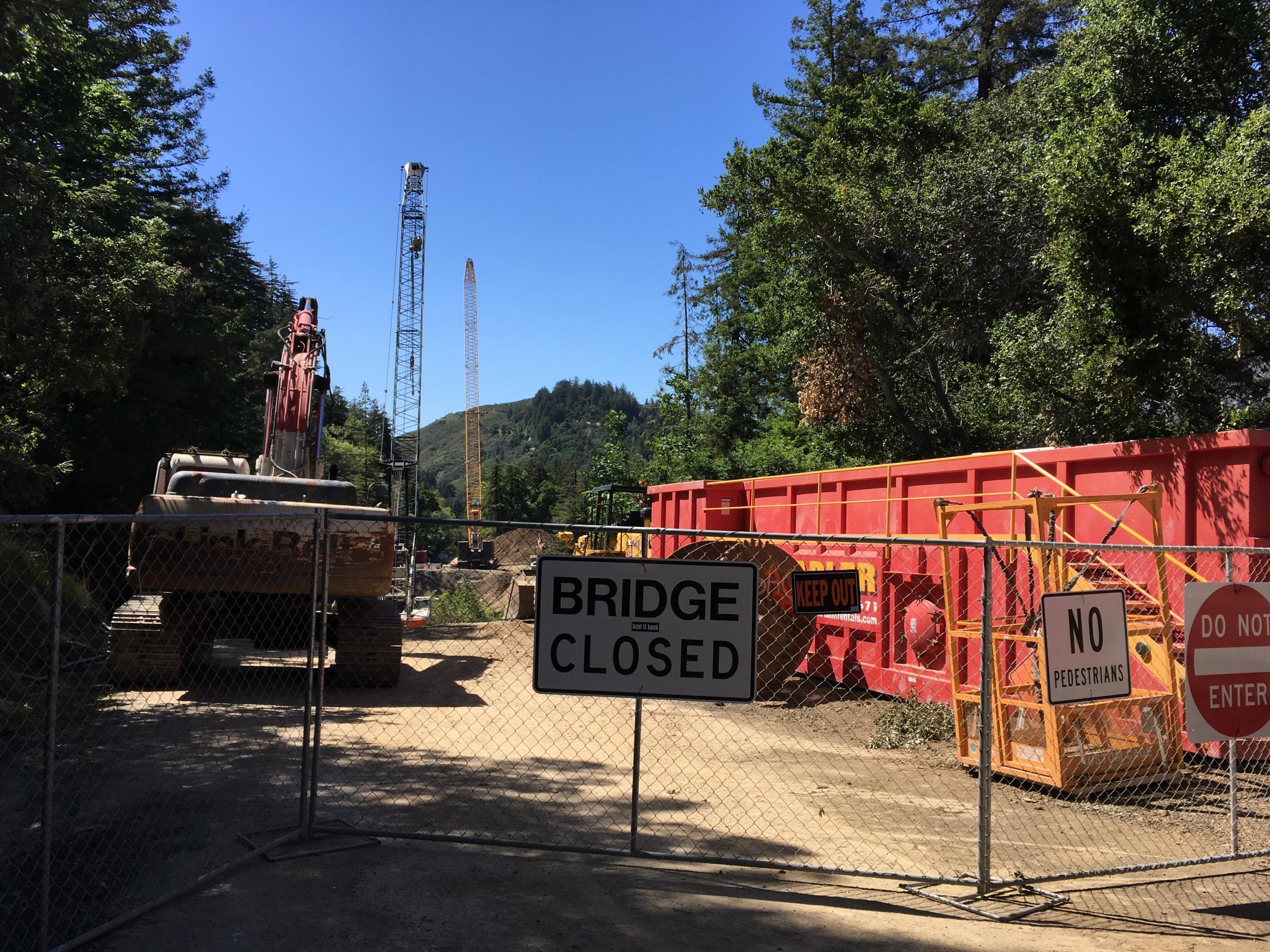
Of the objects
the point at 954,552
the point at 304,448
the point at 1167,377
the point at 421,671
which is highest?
the point at 1167,377

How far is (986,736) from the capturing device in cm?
530

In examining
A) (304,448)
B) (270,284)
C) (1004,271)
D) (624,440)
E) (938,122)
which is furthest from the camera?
(270,284)

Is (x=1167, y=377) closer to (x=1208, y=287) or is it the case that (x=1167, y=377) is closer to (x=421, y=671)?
(x=1208, y=287)

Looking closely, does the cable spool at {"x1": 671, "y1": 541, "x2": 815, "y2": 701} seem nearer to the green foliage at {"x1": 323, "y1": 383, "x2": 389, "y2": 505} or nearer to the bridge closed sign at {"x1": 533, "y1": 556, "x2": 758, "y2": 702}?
the bridge closed sign at {"x1": 533, "y1": 556, "x2": 758, "y2": 702}

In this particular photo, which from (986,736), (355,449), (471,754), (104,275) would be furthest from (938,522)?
(355,449)

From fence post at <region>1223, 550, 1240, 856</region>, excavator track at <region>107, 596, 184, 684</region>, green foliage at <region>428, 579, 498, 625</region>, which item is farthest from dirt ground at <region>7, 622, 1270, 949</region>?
green foliage at <region>428, 579, 498, 625</region>

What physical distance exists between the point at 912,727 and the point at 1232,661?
4123 mm

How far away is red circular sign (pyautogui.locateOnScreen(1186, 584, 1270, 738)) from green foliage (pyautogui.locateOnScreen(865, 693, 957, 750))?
3.58m

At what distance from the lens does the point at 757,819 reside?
6.78 metres

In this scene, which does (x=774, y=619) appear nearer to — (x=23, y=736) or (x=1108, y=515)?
(x=1108, y=515)

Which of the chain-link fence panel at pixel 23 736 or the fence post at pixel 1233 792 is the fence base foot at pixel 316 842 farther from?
the fence post at pixel 1233 792

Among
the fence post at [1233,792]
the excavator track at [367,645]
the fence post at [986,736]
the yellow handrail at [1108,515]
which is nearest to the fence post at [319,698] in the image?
the fence post at [986,736]

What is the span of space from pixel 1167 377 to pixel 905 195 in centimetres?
907

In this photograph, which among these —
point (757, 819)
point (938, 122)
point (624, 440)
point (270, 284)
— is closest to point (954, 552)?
point (757, 819)
